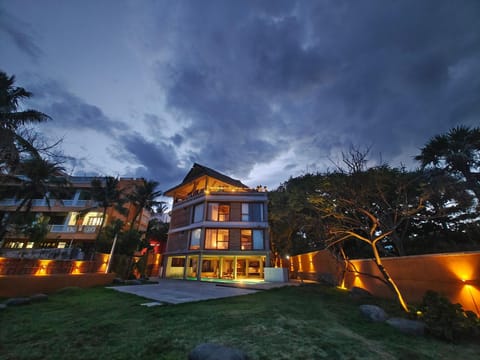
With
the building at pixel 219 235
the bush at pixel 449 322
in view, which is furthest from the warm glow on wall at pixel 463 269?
the building at pixel 219 235

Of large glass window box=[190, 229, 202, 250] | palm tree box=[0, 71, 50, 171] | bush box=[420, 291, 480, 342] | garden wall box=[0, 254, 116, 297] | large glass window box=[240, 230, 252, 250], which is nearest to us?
bush box=[420, 291, 480, 342]

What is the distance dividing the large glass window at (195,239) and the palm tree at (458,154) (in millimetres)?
19097

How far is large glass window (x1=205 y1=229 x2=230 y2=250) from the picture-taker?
19.0 metres

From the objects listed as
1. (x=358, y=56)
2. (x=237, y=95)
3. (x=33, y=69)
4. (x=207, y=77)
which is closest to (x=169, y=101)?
(x=207, y=77)

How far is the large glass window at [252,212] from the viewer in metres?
19.9

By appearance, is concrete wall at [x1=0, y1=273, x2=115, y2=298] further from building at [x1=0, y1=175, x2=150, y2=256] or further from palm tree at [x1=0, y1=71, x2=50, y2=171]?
building at [x1=0, y1=175, x2=150, y2=256]

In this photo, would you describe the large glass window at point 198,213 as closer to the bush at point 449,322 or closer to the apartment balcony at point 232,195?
the apartment balcony at point 232,195

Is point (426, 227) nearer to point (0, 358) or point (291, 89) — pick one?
point (291, 89)

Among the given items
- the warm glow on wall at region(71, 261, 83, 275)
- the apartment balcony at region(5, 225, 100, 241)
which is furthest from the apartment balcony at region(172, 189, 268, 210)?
the apartment balcony at region(5, 225, 100, 241)

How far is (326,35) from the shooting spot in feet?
40.0

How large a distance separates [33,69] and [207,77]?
432 inches

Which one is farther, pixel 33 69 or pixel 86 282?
pixel 86 282

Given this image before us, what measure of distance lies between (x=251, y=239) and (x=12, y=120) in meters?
17.5

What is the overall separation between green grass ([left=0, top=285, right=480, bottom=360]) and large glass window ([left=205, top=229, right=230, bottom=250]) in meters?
12.7
